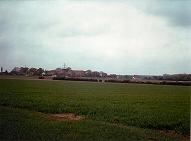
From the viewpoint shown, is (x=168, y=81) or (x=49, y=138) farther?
(x=168, y=81)

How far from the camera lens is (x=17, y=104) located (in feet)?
48.4

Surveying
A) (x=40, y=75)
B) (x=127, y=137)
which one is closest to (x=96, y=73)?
(x=40, y=75)

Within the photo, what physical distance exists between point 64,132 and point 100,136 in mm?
1589

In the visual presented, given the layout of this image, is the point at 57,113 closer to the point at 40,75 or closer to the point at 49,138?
the point at 49,138

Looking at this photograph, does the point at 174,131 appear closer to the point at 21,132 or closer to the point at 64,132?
the point at 64,132

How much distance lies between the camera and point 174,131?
28.5 feet

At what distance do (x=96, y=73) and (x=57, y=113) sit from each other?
111438 millimetres

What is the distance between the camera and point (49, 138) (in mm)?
6375

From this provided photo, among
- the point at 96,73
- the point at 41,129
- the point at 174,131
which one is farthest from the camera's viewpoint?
the point at 96,73

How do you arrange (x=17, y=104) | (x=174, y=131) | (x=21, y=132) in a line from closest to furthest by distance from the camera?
(x=21, y=132)
(x=174, y=131)
(x=17, y=104)

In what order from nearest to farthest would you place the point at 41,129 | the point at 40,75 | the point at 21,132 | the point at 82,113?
1. the point at 21,132
2. the point at 41,129
3. the point at 82,113
4. the point at 40,75

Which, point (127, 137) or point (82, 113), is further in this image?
point (82, 113)

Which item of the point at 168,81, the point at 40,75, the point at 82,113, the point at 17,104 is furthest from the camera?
the point at 40,75

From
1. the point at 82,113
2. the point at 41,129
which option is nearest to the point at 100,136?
the point at 41,129
